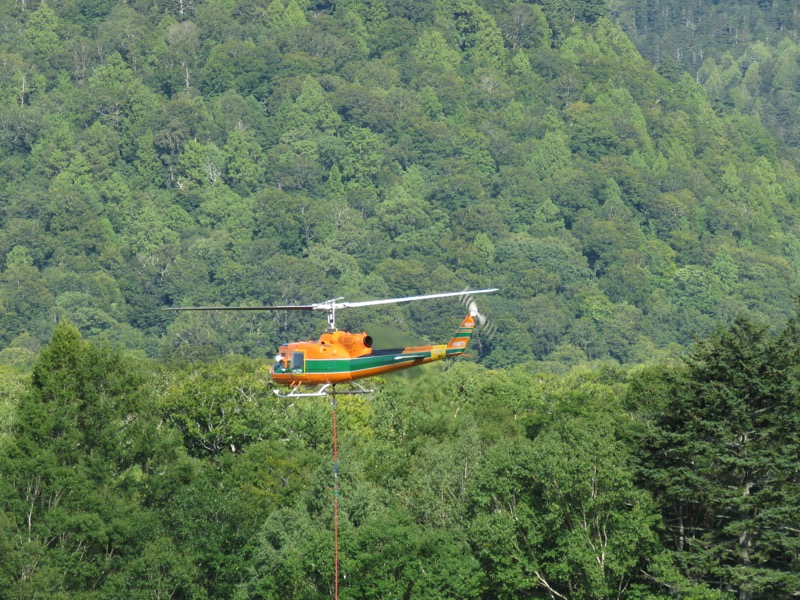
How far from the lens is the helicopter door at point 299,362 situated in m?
66.6

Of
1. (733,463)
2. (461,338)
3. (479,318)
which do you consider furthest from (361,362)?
(733,463)

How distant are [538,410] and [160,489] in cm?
2835

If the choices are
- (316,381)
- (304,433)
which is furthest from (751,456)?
(304,433)

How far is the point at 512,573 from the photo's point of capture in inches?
3007

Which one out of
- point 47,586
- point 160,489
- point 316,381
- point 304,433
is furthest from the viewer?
point 304,433

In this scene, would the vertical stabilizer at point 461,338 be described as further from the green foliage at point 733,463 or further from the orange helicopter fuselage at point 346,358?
the green foliage at point 733,463

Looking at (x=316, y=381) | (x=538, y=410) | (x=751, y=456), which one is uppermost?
(x=316, y=381)

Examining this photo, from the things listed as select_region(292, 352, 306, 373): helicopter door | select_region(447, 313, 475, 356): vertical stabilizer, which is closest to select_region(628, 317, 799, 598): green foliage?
select_region(447, 313, 475, 356): vertical stabilizer

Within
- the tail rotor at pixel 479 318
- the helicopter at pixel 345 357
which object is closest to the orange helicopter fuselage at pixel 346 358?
the helicopter at pixel 345 357

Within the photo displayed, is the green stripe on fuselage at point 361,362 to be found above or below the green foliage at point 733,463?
above

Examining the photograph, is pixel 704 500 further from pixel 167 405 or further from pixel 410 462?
pixel 167 405

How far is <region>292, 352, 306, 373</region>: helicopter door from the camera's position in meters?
66.6

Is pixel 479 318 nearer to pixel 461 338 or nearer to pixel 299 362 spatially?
pixel 461 338

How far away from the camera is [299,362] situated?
66625 millimetres
